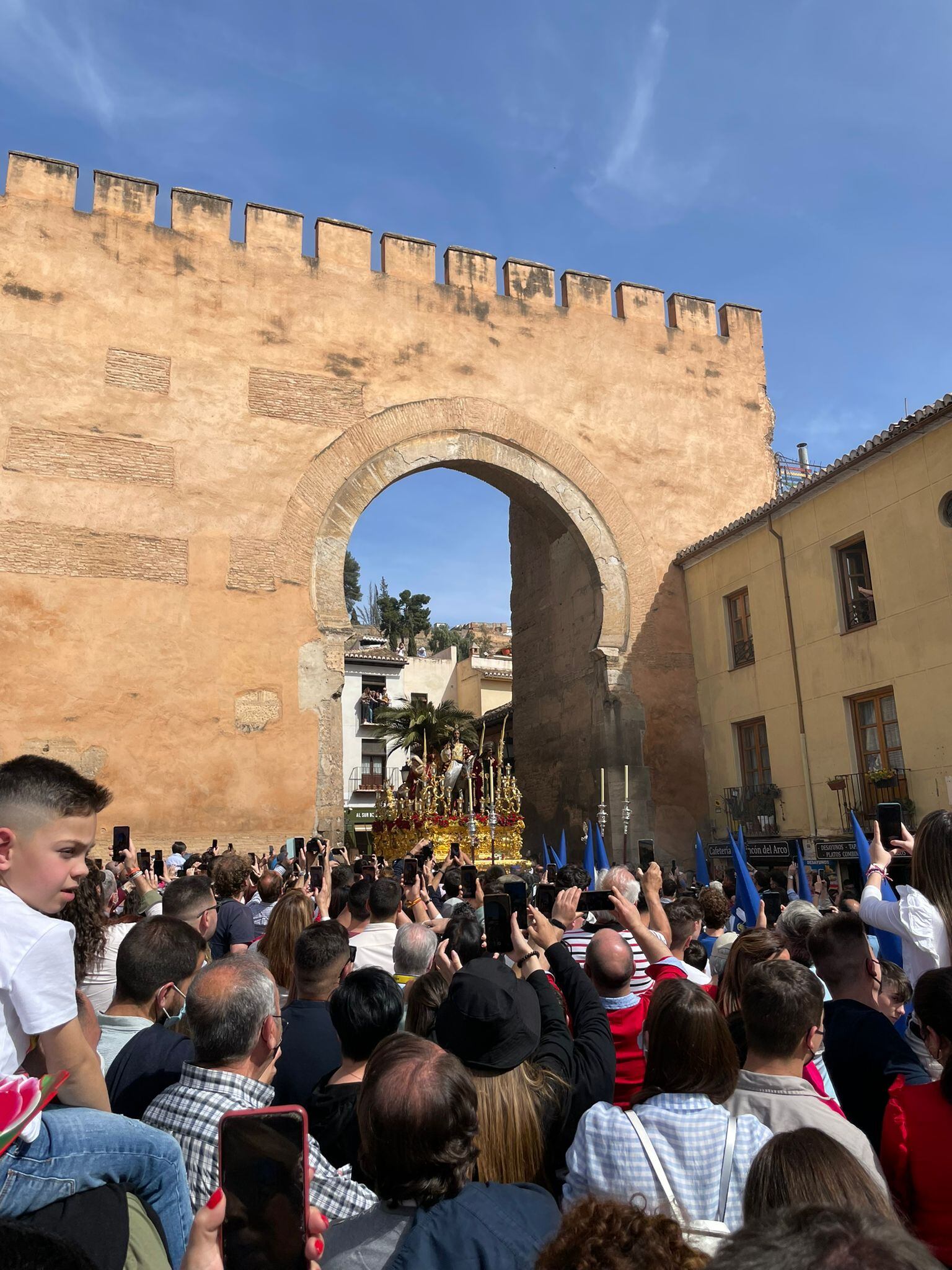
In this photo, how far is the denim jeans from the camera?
57.8 inches

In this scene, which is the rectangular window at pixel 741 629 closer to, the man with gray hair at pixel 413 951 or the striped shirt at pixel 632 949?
the striped shirt at pixel 632 949

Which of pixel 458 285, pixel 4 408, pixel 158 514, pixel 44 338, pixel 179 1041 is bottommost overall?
pixel 179 1041

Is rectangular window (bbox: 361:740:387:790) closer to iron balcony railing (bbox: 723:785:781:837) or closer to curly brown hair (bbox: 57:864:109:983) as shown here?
iron balcony railing (bbox: 723:785:781:837)

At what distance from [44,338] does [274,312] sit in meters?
3.31

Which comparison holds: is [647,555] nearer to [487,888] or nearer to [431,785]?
[431,785]

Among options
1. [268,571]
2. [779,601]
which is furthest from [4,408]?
[779,601]

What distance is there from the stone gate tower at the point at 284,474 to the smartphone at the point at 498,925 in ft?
34.1

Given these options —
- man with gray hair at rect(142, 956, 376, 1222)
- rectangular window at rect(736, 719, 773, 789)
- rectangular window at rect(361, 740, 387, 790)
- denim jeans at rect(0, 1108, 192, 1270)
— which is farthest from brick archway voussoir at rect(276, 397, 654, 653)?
rectangular window at rect(361, 740, 387, 790)

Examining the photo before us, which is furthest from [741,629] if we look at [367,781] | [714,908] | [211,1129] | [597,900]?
[367,781]


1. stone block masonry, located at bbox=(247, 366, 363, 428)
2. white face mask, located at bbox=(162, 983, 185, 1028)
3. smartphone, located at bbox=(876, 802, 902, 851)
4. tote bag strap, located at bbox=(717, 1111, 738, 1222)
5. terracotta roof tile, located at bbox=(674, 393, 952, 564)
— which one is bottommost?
tote bag strap, located at bbox=(717, 1111, 738, 1222)

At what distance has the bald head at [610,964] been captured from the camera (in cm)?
296

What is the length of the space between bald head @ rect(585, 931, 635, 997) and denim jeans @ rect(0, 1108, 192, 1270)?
5.12ft

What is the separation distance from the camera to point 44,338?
12953mm

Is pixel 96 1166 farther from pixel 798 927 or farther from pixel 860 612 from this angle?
pixel 860 612
